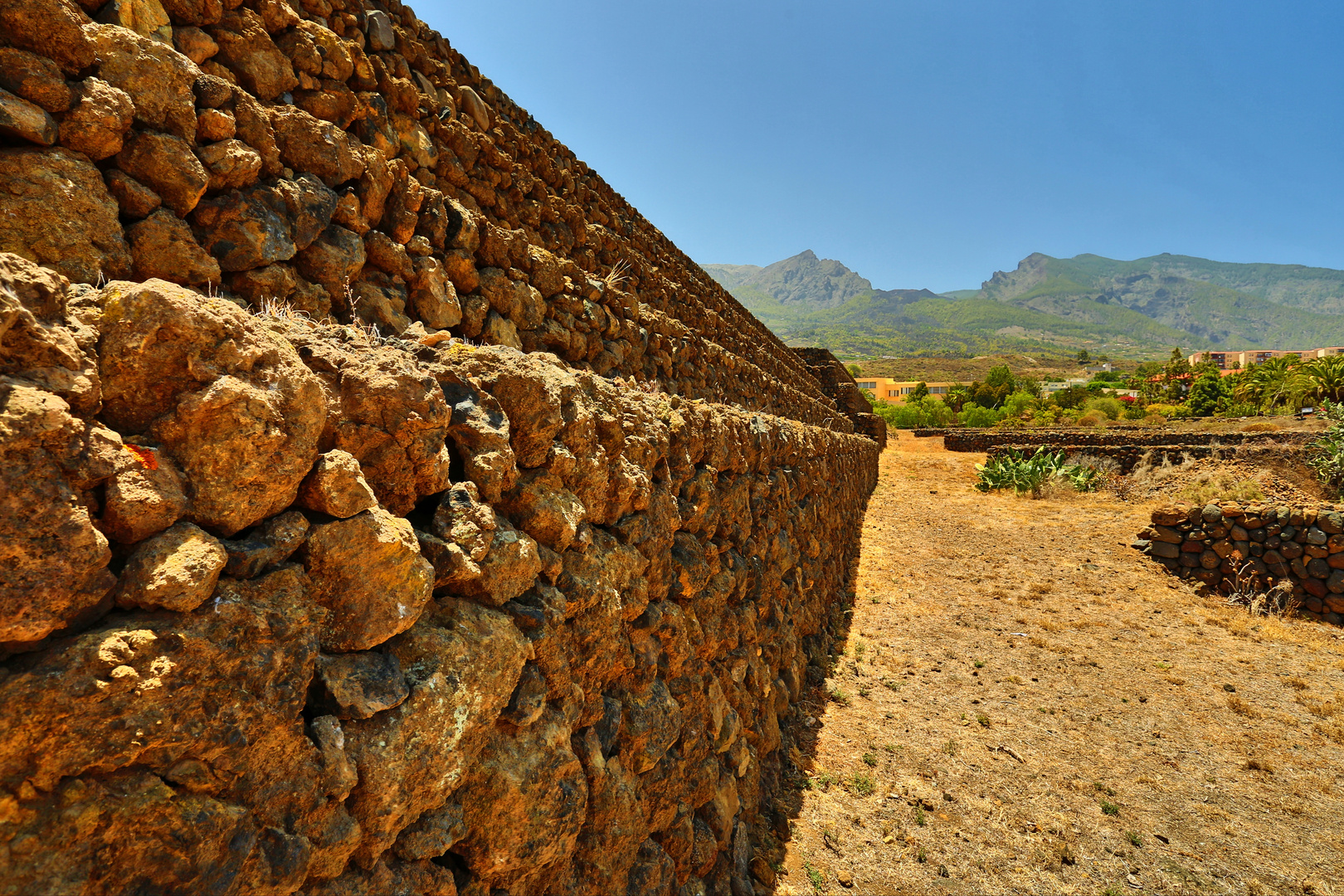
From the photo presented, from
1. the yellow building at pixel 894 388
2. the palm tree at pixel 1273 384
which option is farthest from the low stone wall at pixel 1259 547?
the yellow building at pixel 894 388

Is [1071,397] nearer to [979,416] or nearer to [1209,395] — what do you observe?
[1209,395]

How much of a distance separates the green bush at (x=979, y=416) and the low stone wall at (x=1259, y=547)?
35.3 metres

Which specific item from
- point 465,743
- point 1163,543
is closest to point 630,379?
point 465,743

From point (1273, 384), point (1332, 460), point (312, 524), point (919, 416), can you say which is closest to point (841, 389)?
point (1332, 460)

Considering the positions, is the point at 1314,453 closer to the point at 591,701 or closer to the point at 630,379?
the point at 630,379

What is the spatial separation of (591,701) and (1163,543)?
400 inches

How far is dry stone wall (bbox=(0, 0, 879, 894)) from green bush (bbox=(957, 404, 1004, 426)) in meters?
43.5

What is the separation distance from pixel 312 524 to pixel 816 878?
130 inches

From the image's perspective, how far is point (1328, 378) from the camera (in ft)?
92.1

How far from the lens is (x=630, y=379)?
149 inches

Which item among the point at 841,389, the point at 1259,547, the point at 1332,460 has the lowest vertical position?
the point at 1259,547

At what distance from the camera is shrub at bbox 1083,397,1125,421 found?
40.6 m

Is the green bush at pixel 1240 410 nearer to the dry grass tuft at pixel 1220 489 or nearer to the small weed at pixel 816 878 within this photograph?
the dry grass tuft at pixel 1220 489


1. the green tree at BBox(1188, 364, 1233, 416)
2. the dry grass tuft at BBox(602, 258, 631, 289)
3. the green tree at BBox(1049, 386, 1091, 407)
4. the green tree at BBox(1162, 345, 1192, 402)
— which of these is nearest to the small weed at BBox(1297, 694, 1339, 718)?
the dry grass tuft at BBox(602, 258, 631, 289)
